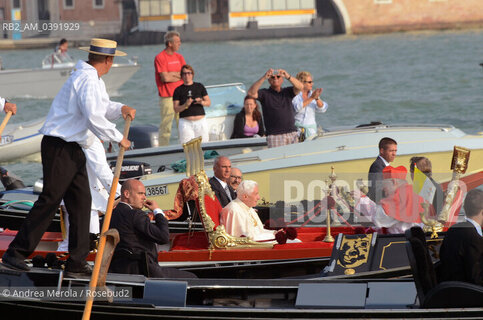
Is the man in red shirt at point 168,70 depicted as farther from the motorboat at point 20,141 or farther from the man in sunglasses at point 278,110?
the motorboat at point 20,141

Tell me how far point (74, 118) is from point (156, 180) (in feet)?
11.7

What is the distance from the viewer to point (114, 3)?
6228cm

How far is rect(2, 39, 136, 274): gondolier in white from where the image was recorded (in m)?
Answer: 5.20

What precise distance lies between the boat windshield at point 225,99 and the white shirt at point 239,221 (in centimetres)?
429

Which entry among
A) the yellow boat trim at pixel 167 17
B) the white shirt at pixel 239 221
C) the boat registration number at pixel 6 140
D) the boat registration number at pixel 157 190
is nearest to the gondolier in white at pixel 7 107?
the white shirt at pixel 239 221

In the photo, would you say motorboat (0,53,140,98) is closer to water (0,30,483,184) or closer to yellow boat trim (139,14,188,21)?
water (0,30,483,184)

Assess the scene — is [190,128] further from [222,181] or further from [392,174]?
[392,174]

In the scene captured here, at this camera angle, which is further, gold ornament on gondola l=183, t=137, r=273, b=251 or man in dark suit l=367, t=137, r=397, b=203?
man in dark suit l=367, t=137, r=397, b=203

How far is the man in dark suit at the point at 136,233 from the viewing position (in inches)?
215

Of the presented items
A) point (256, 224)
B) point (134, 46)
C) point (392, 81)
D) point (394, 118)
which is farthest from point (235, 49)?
point (256, 224)

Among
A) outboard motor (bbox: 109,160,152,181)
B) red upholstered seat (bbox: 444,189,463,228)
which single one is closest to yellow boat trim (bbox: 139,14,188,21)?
outboard motor (bbox: 109,160,152,181)

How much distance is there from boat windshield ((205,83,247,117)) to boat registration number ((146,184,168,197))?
214 centimetres

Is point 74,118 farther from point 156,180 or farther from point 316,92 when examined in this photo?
point 316,92

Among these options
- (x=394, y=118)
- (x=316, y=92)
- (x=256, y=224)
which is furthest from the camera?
(x=394, y=118)
